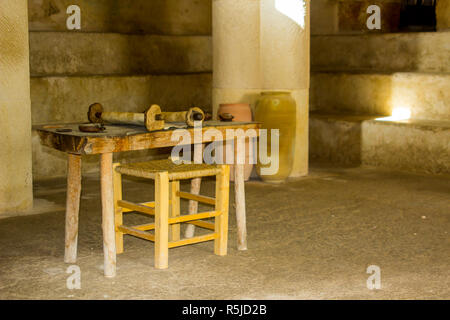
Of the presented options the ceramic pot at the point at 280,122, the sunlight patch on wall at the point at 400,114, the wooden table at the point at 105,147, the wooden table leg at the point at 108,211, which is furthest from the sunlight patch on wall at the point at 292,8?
the wooden table leg at the point at 108,211

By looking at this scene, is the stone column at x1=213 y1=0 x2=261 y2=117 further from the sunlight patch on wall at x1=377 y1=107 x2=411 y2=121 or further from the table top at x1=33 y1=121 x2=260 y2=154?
the table top at x1=33 y1=121 x2=260 y2=154

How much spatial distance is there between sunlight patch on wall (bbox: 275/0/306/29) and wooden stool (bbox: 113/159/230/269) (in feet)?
9.67

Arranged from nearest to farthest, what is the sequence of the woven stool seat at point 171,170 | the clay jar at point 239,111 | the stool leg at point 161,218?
1. the stool leg at point 161,218
2. the woven stool seat at point 171,170
3. the clay jar at point 239,111

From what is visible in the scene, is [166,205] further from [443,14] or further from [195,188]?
[443,14]

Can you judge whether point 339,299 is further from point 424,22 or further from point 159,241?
point 424,22

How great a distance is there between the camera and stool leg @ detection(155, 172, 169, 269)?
4.12 m

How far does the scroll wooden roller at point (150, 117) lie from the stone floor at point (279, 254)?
87cm

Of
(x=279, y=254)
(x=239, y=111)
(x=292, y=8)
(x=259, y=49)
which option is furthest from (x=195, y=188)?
(x=292, y=8)

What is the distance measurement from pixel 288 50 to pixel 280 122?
0.77m

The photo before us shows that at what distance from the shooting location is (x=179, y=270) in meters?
4.23

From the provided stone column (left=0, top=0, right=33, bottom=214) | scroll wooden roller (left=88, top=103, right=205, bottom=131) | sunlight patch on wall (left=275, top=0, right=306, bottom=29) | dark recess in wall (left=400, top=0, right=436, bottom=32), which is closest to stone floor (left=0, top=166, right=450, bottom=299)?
stone column (left=0, top=0, right=33, bottom=214)

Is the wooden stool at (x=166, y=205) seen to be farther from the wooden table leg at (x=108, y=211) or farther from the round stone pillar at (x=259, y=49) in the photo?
the round stone pillar at (x=259, y=49)

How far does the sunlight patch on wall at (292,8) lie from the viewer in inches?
277

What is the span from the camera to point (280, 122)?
6.99 meters
